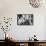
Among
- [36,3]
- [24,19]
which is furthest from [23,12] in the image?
[36,3]

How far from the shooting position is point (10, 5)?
15.8 feet

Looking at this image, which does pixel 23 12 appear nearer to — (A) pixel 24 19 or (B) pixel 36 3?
(A) pixel 24 19

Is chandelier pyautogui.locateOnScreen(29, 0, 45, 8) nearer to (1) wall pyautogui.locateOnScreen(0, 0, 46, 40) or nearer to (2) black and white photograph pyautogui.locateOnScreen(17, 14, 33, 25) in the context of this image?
(1) wall pyautogui.locateOnScreen(0, 0, 46, 40)

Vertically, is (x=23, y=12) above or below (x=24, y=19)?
above

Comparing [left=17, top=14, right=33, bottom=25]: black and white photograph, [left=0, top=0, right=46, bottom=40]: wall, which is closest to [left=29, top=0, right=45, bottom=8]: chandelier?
[left=0, top=0, right=46, bottom=40]: wall

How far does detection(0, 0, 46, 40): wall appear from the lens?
4.72 metres

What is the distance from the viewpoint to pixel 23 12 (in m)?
4.78

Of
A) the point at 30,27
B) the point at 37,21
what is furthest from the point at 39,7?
the point at 30,27

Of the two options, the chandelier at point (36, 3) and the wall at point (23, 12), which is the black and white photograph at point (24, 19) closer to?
the wall at point (23, 12)

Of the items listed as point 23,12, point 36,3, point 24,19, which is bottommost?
point 24,19

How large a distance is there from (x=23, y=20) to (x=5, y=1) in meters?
0.99

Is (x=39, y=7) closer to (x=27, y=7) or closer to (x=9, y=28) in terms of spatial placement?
(x=27, y=7)

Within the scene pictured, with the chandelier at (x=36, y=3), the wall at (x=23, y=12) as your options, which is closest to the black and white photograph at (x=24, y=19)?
the wall at (x=23, y=12)

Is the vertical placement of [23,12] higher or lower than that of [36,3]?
lower
